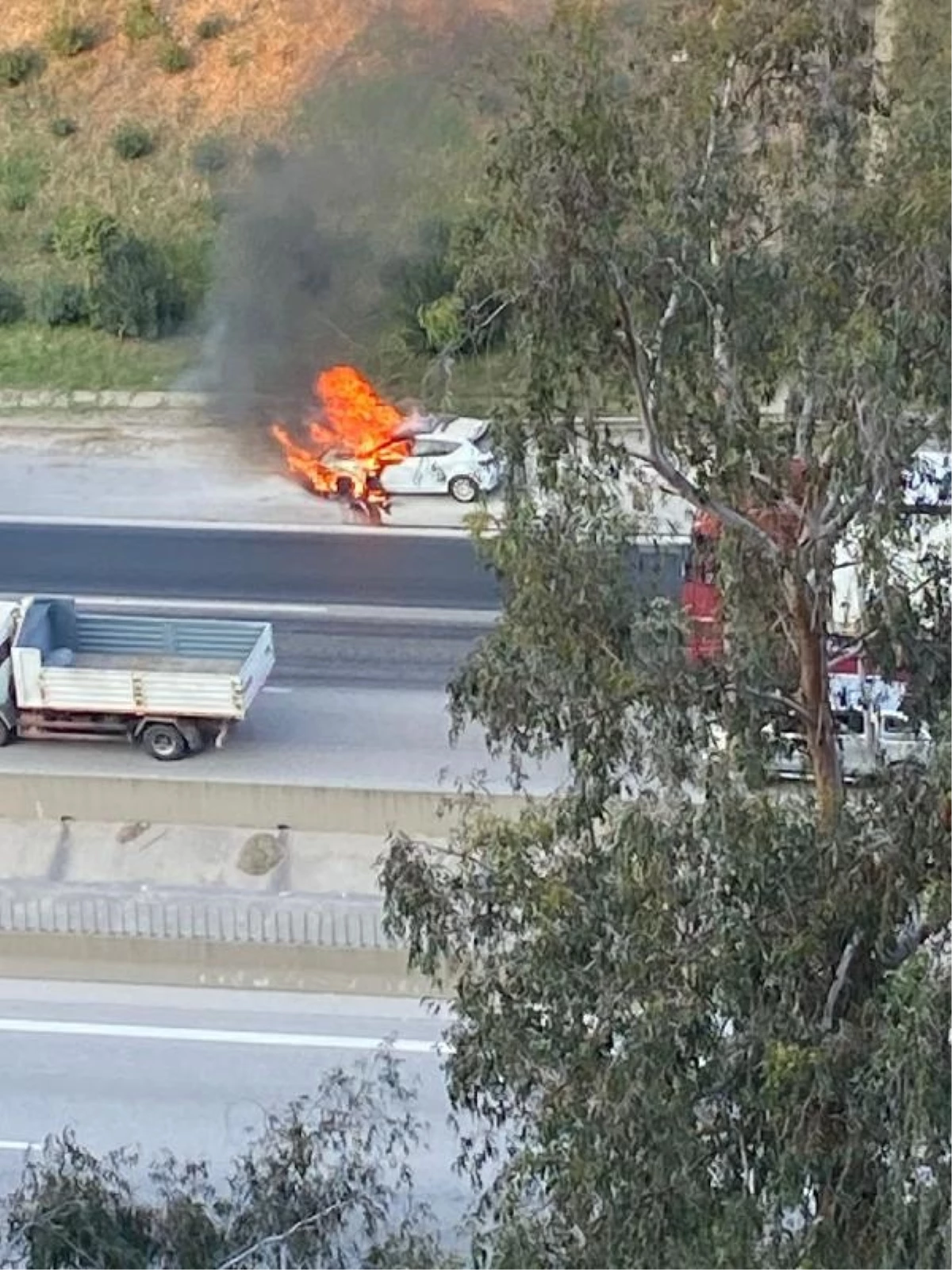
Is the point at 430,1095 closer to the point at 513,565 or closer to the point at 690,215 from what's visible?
the point at 513,565

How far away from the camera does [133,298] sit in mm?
31125

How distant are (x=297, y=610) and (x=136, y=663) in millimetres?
3231

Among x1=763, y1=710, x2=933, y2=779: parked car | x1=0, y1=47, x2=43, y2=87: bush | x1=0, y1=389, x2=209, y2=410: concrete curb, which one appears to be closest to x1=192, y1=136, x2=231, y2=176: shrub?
x1=0, y1=47, x2=43, y2=87: bush

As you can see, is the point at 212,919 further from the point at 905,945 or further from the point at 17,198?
the point at 17,198

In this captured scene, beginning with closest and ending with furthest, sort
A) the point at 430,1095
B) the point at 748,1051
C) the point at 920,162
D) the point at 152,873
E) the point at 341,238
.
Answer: the point at 920,162 < the point at 748,1051 < the point at 430,1095 < the point at 152,873 < the point at 341,238

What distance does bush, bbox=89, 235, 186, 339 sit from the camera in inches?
1225

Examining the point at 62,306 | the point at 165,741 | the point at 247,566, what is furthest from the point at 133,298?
the point at 165,741

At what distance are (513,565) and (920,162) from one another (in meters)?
2.09

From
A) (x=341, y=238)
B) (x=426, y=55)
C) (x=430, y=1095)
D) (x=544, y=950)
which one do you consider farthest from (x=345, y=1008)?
(x=426, y=55)

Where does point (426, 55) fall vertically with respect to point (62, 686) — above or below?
above

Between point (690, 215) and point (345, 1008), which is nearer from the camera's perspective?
point (690, 215)

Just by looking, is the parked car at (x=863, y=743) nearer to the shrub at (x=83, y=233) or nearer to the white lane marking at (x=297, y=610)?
the white lane marking at (x=297, y=610)

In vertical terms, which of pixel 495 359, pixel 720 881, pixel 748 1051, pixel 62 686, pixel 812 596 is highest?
pixel 495 359

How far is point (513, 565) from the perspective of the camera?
771cm
